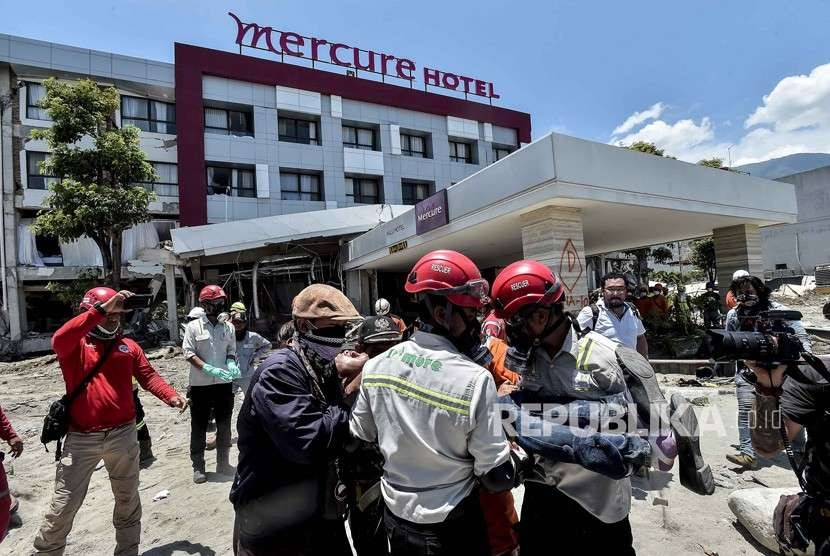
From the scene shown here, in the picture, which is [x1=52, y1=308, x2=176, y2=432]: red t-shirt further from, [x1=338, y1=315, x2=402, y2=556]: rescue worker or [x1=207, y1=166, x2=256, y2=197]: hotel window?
[x1=207, y1=166, x2=256, y2=197]: hotel window

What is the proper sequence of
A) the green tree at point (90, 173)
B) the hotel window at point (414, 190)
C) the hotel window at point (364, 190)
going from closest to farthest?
the green tree at point (90, 173) → the hotel window at point (364, 190) → the hotel window at point (414, 190)

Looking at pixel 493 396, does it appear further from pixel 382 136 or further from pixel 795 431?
pixel 382 136

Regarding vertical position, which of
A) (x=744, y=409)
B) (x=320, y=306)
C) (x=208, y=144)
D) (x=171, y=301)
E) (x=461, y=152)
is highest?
(x=461, y=152)

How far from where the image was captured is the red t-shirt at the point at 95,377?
2523 millimetres

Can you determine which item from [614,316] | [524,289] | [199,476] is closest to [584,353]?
[524,289]

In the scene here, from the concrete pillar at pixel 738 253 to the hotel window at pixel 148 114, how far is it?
21224 mm

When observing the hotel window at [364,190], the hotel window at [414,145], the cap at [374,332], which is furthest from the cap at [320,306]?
the hotel window at [414,145]

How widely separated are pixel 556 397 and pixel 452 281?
0.66 metres

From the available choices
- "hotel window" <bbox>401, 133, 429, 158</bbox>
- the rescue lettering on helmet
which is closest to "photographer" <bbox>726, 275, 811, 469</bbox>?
the rescue lettering on helmet

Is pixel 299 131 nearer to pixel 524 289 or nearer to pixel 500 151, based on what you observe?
pixel 500 151

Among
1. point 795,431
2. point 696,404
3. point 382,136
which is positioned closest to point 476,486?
point 795,431

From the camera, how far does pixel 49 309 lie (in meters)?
17.8

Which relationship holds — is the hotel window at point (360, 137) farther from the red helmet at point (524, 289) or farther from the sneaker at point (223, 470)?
the red helmet at point (524, 289)

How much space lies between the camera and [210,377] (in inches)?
161
